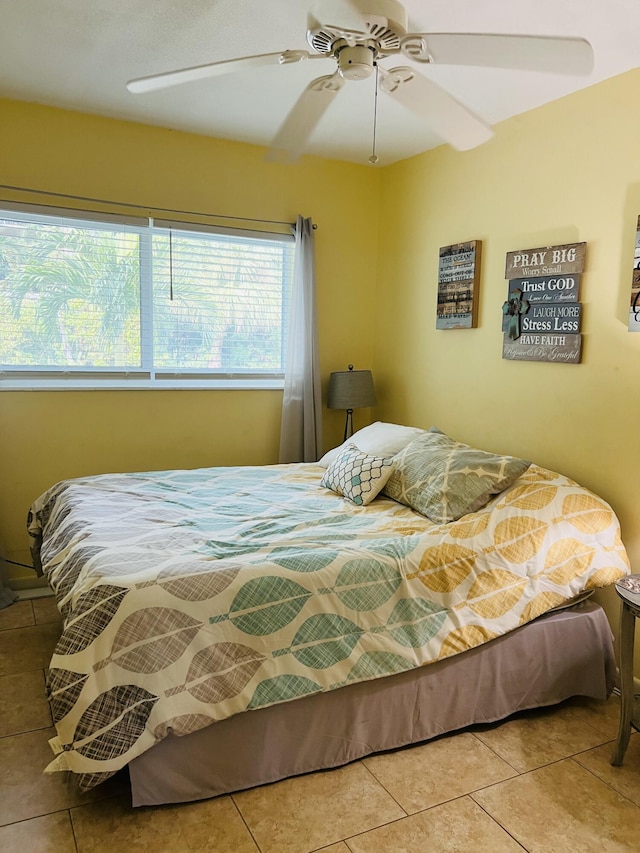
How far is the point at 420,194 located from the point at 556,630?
2.59m

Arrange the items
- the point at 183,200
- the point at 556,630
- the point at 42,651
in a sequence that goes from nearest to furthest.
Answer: the point at 556,630 < the point at 42,651 < the point at 183,200

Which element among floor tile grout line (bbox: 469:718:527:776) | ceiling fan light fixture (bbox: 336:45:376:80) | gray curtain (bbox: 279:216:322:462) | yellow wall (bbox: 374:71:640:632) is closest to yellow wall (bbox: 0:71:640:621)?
yellow wall (bbox: 374:71:640:632)

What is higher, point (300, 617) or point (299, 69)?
point (299, 69)

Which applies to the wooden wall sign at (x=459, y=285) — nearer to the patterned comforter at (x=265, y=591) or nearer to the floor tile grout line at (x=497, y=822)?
the patterned comforter at (x=265, y=591)

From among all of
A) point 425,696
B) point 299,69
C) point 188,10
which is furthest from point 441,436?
point 188,10

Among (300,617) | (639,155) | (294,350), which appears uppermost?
(639,155)

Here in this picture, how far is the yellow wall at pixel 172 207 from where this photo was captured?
3.30 metres

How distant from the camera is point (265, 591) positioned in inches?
78.4

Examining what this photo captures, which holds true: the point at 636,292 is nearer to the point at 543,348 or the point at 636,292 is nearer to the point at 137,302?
the point at 543,348

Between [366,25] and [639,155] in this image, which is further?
[639,155]

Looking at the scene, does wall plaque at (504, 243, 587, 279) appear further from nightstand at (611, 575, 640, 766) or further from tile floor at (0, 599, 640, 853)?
tile floor at (0, 599, 640, 853)

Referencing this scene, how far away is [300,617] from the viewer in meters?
2.01

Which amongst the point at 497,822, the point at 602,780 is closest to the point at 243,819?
the point at 497,822

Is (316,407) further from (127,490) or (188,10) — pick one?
(188,10)
